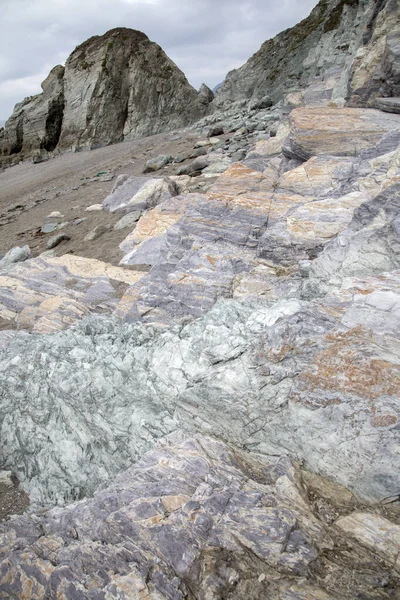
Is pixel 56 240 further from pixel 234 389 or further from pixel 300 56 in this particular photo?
pixel 300 56

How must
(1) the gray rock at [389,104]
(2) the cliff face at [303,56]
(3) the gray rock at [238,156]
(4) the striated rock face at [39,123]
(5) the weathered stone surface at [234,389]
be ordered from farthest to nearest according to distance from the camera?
(4) the striated rock face at [39,123], (2) the cliff face at [303,56], (3) the gray rock at [238,156], (1) the gray rock at [389,104], (5) the weathered stone surface at [234,389]

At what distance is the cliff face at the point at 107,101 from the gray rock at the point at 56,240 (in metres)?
29.6

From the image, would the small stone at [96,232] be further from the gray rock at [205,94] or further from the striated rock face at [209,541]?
the gray rock at [205,94]

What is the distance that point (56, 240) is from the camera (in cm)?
1505

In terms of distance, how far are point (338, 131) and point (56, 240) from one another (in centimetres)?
1079

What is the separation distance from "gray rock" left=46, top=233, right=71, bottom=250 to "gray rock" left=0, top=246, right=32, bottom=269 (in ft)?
2.59

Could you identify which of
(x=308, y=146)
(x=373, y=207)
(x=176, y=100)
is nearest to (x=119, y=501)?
(x=373, y=207)

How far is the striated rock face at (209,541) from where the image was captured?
3.67 metres

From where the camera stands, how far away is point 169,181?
16750mm

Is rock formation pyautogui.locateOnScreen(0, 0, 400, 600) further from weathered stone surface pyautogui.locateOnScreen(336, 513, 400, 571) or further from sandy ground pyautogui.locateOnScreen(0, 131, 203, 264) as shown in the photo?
sandy ground pyautogui.locateOnScreen(0, 131, 203, 264)

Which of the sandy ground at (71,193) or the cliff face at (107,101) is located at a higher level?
the cliff face at (107,101)

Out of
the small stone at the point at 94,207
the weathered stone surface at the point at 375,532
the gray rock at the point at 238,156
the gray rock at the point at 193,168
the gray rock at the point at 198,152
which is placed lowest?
the weathered stone surface at the point at 375,532

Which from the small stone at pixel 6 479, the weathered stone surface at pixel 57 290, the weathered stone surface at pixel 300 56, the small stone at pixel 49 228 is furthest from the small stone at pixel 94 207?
the weathered stone surface at pixel 300 56

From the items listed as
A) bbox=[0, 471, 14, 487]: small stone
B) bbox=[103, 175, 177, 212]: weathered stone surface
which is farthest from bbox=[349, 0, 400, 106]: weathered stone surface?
bbox=[0, 471, 14, 487]: small stone
